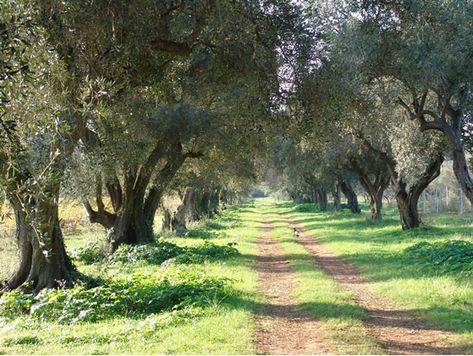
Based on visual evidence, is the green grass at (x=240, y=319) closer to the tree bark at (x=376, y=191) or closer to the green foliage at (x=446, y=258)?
the green foliage at (x=446, y=258)

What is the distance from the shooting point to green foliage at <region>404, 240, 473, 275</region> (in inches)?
566

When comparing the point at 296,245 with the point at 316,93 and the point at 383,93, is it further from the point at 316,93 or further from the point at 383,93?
the point at 316,93

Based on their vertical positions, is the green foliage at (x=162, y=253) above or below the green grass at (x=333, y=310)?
above

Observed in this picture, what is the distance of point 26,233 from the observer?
12.6m

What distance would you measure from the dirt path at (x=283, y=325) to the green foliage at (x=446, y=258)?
3.99m

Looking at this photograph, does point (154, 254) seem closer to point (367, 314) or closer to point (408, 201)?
point (367, 314)

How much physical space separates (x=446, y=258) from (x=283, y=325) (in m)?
7.96

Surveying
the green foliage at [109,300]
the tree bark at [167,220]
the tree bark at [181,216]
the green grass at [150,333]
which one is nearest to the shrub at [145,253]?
the green foliage at [109,300]

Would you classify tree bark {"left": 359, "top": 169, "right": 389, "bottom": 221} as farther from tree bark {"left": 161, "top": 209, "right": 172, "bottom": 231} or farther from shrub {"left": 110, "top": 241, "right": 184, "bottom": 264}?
shrub {"left": 110, "top": 241, "right": 184, "bottom": 264}

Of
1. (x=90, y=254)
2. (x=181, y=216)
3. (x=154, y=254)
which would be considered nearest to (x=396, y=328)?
(x=154, y=254)

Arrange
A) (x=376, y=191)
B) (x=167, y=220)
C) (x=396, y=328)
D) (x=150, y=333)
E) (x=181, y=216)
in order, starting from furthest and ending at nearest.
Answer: (x=376, y=191), (x=167, y=220), (x=181, y=216), (x=396, y=328), (x=150, y=333)

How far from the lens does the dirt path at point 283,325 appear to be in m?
8.09

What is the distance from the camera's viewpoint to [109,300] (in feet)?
36.8

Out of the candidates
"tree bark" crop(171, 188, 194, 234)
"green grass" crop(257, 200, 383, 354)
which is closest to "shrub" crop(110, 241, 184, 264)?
"green grass" crop(257, 200, 383, 354)
